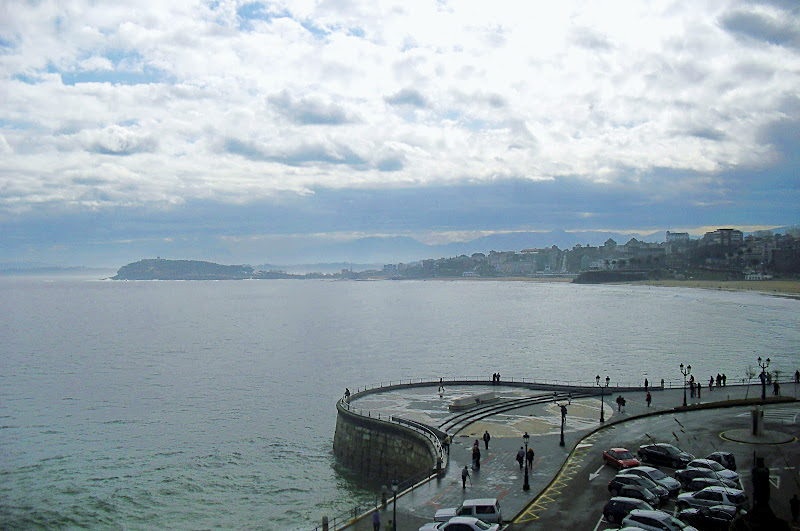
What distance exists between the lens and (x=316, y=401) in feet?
177

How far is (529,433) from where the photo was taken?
1202 inches

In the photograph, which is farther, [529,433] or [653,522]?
[529,433]

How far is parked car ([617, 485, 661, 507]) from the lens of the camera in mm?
19984

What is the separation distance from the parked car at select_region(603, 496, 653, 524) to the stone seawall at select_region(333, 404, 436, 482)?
840 cm

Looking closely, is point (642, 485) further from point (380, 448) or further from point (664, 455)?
point (380, 448)

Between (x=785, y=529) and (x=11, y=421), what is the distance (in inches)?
2037

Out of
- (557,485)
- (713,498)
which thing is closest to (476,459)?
(557,485)

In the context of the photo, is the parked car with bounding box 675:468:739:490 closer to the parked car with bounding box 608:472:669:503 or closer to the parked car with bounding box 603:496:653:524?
the parked car with bounding box 608:472:669:503

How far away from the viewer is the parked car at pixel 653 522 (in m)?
17.4

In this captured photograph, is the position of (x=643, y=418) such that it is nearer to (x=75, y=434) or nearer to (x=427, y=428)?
(x=427, y=428)

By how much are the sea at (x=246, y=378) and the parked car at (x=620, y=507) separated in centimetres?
1302

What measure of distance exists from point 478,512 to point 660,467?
347 inches

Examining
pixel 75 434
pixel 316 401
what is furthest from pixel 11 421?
pixel 316 401

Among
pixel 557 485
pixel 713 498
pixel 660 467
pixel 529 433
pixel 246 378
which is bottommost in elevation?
pixel 246 378
